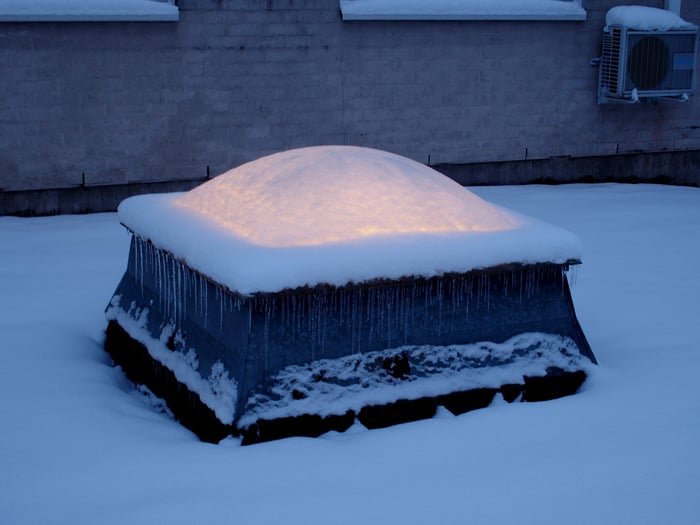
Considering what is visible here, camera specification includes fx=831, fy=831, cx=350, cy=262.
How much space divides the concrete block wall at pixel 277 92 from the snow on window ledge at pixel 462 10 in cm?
12

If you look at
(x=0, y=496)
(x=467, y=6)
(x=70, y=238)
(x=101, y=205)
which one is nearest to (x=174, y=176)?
(x=101, y=205)

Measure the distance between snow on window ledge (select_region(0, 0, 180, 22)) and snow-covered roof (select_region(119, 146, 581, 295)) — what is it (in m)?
4.60

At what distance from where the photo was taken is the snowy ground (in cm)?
291

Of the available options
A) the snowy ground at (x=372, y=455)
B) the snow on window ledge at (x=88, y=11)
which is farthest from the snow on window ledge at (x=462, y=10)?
the snowy ground at (x=372, y=455)

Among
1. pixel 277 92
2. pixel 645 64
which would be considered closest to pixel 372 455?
pixel 277 92

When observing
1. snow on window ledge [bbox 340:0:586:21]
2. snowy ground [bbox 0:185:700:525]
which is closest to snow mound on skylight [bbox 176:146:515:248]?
snowy ground [bbox 0:185:700:525]

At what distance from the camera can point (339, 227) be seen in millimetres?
3746

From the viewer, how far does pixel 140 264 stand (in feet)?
15.4

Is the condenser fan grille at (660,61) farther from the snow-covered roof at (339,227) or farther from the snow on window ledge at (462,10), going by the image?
the snow-covered roof at (339,227)

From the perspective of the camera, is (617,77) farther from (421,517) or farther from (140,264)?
(421,517)

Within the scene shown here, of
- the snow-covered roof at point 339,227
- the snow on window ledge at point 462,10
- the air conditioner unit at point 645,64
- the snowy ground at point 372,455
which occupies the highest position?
the snow on window ledge at point 462,10

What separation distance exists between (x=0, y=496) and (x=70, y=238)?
197 inches

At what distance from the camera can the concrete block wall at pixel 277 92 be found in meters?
8.37

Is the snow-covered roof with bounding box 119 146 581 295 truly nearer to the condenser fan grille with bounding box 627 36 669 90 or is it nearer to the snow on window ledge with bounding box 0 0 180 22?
the snow on window ledge with bounding box 0 0 180 22
